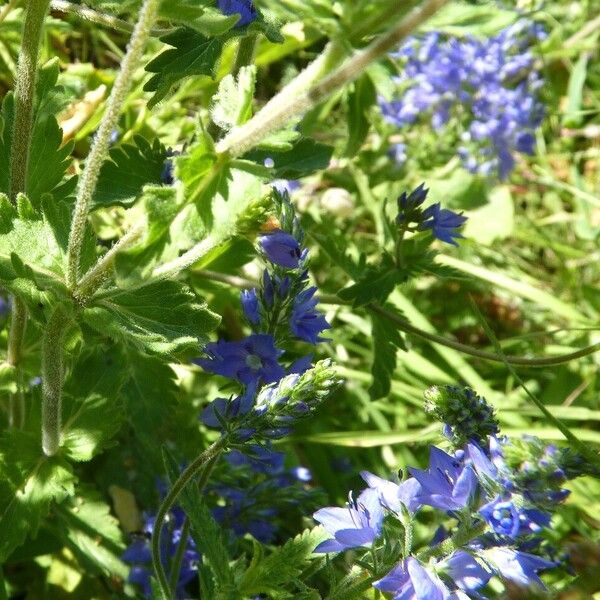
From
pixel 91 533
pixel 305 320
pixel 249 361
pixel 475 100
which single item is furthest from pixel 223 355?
pixel 475 100

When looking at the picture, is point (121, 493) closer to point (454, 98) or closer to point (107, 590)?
A: point (107, 590)

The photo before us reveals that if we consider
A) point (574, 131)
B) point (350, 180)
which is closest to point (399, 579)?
point (350, 180)

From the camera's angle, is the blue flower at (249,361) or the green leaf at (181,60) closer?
the green leaf at (181,60)

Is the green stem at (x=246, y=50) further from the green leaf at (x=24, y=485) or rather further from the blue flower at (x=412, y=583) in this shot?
the blue flower at (x=412, y=583)

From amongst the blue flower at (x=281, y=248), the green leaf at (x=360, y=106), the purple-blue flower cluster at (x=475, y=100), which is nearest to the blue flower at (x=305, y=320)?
the blue flower at (x=281, y=248)

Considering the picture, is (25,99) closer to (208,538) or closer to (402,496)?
(208,538)

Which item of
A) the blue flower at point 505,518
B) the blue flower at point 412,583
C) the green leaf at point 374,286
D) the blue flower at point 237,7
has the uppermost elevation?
the blue flower at point 237,7
